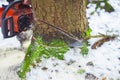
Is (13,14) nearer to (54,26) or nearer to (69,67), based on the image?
(54,26)

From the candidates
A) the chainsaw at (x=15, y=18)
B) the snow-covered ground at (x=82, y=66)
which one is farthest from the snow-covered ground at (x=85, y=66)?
the chainsaw at (x=15, y=18)

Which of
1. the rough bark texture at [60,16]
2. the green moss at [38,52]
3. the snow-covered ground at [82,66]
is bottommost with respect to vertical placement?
the snow-covered ground at [82,66]

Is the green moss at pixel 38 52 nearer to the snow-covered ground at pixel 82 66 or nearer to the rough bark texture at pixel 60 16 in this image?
the snow-covered ground at pixel 82 66

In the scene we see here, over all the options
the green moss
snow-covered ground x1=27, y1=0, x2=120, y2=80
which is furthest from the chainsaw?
snow-covered ground x1=27, y1=0, x2=120, y2=80

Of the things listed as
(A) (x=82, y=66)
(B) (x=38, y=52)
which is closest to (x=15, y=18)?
(B) (x=38, y=52)

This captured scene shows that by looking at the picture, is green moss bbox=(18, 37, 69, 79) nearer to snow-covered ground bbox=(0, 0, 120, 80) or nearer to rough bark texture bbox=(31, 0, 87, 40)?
snow-covered ground bbox=(0, 0, 120, 80)

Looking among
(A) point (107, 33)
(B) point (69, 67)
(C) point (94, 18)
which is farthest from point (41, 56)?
(C) point (94, 18)
